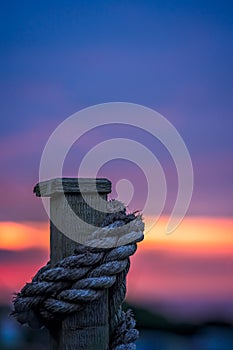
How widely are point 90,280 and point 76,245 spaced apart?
120 millimetres

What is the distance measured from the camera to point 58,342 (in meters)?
2.03

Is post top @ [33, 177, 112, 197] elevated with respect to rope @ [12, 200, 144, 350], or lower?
elevated

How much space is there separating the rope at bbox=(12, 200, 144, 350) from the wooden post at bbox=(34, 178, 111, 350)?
0.03m

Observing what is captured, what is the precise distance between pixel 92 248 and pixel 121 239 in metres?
0.11

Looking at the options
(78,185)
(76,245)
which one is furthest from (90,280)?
(78,185)

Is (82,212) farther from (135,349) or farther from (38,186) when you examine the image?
(135,349)

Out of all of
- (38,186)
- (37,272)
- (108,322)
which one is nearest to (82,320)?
(108,322)

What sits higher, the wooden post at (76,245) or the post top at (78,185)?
the post top at (78,185)

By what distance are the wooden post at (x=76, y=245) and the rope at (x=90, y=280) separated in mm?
34

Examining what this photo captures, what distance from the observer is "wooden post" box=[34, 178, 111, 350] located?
1973 mm

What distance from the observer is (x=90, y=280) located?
198 centimetres

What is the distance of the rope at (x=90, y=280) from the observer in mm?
1976

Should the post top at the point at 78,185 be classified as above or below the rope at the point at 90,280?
above

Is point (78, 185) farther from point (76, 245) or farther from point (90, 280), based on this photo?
point (90, 280)
